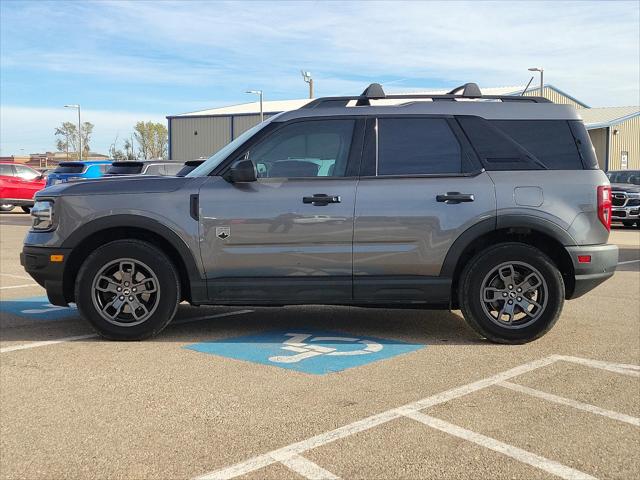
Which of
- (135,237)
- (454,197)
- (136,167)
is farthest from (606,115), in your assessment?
(135,237)

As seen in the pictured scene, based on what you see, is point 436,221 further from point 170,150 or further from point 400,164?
point 170,150

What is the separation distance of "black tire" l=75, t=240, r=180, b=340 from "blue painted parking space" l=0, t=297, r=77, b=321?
1.32 meters

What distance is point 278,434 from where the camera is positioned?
3504 mm

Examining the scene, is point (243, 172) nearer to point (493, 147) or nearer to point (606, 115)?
point (493, 147)

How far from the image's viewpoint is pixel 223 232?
5398 millimetres

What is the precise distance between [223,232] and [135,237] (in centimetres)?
82

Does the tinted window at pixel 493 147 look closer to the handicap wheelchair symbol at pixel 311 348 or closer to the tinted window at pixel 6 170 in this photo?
the handicap wheelchair symbol at pixel 311 348

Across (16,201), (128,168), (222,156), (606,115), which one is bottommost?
(16,201)

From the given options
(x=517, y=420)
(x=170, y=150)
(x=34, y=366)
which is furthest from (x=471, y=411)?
(x=170, y=150)

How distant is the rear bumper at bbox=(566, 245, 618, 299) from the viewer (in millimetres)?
5477

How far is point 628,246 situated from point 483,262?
10104mm

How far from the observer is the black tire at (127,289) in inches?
214

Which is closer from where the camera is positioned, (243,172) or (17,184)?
(243,172)

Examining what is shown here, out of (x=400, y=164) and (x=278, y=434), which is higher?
(x=400, y=164)
